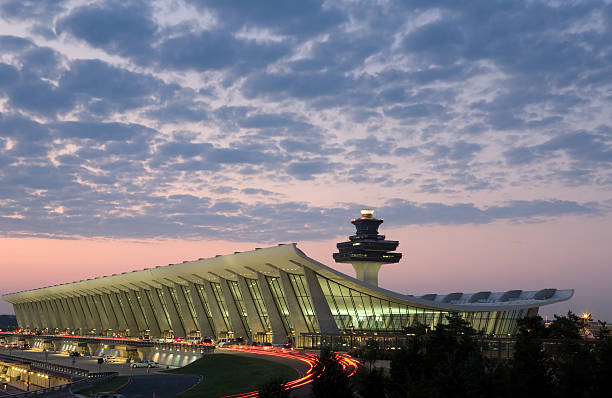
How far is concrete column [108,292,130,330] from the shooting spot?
14650 cm

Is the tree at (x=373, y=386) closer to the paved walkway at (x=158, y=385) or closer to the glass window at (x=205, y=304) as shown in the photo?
the paved walkway at (x=158, y=385)

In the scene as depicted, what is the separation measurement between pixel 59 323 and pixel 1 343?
25927 millimetres

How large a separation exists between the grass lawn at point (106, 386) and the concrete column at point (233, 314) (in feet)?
109

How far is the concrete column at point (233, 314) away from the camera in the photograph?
9838 cm

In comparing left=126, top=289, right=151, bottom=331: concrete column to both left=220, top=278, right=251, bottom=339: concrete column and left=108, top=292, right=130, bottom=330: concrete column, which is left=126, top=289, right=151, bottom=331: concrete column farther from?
left=220, top=278, right=251, bottom=339: concrete column

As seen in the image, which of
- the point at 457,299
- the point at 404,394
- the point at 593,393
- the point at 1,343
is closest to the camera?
the point at 593,393

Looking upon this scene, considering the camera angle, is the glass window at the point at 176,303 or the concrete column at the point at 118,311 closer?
the glass window at the point at 176,303

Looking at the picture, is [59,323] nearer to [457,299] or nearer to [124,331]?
[124,331]

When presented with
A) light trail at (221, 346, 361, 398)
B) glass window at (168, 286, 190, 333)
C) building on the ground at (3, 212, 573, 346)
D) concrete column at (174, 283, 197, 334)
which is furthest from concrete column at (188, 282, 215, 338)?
light trail at (221, 346, 361, 398)

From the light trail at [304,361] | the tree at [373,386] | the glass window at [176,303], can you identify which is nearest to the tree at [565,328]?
the light trail at [304,361]

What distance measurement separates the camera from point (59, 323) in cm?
19200

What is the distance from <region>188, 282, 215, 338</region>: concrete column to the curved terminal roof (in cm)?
231

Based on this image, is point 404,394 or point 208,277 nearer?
point 404,394

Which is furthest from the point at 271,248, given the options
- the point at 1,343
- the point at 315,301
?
the point at 1,343
